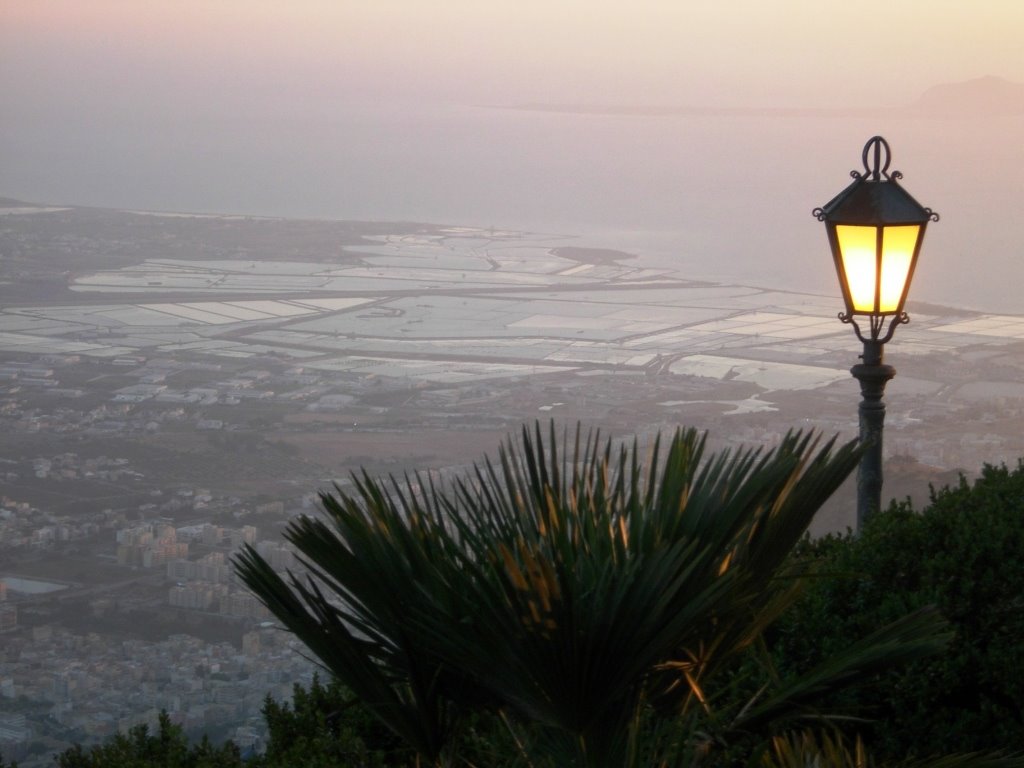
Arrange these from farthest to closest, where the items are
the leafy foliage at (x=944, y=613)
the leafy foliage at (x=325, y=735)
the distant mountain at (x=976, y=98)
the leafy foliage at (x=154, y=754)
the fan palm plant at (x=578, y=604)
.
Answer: the distant mountain at (x=976, y=98) → the leafy foliage at (x=154, y=754) → the leafy foliage at (x=325, y=735) → the leafy foliage at (x=944, y=613) → the fan palm plant at (x=578, y=604)

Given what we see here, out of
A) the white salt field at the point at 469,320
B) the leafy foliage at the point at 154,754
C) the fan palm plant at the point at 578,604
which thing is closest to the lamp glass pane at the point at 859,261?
the fan palm plant at the point at 578,604

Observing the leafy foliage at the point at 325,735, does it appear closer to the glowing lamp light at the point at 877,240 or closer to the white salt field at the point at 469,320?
the glowing lamp light at the point at 877,240

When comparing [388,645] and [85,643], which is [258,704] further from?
[388,645]

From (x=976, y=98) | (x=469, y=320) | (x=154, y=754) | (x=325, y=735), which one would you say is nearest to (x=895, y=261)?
(x=325, y=735)

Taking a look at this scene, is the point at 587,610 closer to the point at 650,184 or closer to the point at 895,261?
the point at 895,261

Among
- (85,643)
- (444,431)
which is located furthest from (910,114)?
(85,643)

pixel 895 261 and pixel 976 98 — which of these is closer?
pixel 895 261
